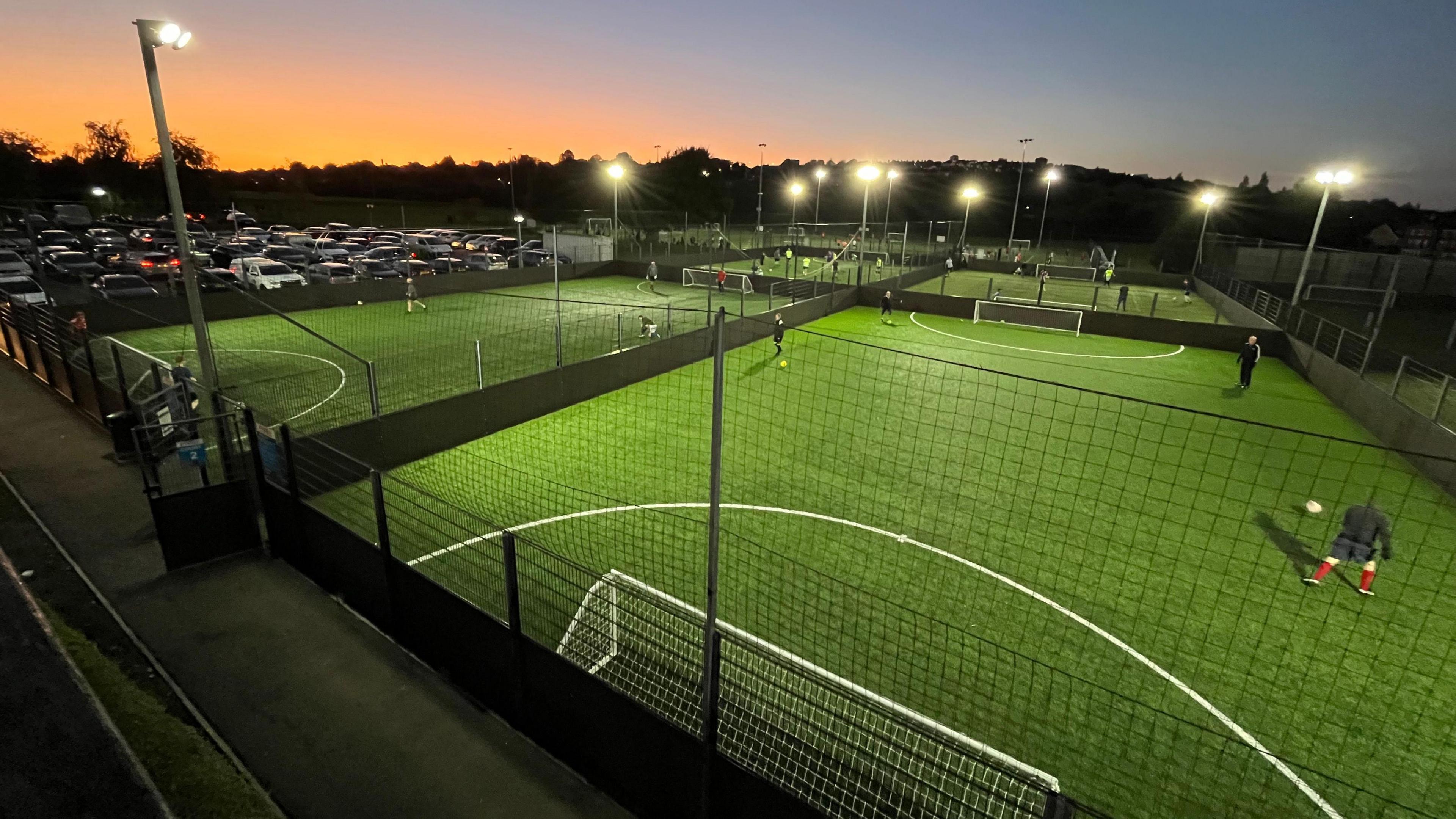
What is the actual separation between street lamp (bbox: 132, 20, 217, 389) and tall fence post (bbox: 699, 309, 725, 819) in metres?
8.15

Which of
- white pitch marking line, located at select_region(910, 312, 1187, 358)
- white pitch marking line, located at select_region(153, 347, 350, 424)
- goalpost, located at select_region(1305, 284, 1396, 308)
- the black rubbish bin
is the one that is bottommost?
white pitch marking line, located at select_region(153, 347, 350, 424)

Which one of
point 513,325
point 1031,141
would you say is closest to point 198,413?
point 513,325

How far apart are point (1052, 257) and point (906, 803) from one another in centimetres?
5932

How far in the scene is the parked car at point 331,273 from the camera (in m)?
29.7

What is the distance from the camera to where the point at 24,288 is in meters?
23.4

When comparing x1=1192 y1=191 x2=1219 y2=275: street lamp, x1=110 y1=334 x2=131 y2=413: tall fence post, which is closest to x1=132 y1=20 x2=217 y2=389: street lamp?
x1=110 y1=334 x2=131 y2=413: tall fence post

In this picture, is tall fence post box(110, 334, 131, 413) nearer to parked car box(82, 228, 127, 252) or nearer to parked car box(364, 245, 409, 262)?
parked car box(364, 245, 409, 262)

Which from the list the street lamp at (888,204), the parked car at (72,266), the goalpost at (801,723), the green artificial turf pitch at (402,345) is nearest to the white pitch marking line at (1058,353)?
the green artificial turf pitch at (402,345)

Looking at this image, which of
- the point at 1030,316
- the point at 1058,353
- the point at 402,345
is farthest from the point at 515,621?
the point at 1030,316

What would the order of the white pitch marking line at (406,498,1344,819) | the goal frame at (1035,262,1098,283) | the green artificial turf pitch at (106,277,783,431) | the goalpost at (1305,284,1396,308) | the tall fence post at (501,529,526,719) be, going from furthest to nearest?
the goal frame at (1035,262,1098,283) → the goalpost at (1305,284,1396,308) → the green artificial turf pitch at (106,277,783,431) → the white pitch marking line at (406,498,1344,819) → the tall fence post at (501,529,526,719)

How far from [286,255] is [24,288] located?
1183 cm

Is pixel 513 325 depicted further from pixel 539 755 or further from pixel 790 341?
pixel 539 755

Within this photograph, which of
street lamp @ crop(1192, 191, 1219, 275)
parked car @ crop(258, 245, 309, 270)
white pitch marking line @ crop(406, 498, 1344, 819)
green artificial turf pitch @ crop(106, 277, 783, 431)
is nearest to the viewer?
white pitch marking line @ crop(406, 498, 1344, 819)

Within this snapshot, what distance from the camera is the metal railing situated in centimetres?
1395
